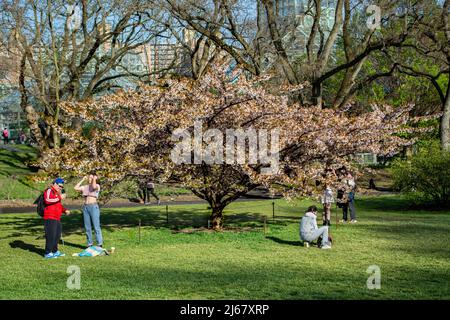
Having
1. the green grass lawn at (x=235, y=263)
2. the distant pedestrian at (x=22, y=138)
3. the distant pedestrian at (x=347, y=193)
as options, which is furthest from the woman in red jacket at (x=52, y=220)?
the distant pedestrian at (x=22, y=138)

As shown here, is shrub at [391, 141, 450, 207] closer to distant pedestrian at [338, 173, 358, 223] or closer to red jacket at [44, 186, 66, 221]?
distant pedestrian at [338, 173, 358, 223]

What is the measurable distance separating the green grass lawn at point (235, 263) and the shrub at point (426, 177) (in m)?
5.21

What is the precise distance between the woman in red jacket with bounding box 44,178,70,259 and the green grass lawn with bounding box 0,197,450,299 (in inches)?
14.2

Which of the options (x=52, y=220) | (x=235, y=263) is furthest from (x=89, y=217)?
(x=235, y=263)

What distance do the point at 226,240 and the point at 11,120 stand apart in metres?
65.1

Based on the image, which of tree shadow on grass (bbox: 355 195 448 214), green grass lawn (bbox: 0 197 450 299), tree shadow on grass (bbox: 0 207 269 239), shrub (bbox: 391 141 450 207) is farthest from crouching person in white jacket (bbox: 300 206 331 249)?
shrub (bbox: 391 141 450 207)

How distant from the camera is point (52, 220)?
13.6 metres

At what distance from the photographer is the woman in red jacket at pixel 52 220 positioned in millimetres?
13375

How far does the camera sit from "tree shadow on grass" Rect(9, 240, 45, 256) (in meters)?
14.5

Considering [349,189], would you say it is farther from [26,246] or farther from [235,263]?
[26,246]

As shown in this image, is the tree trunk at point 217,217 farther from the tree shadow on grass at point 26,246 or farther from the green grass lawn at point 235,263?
the tree shadow on grass at point 26,246
